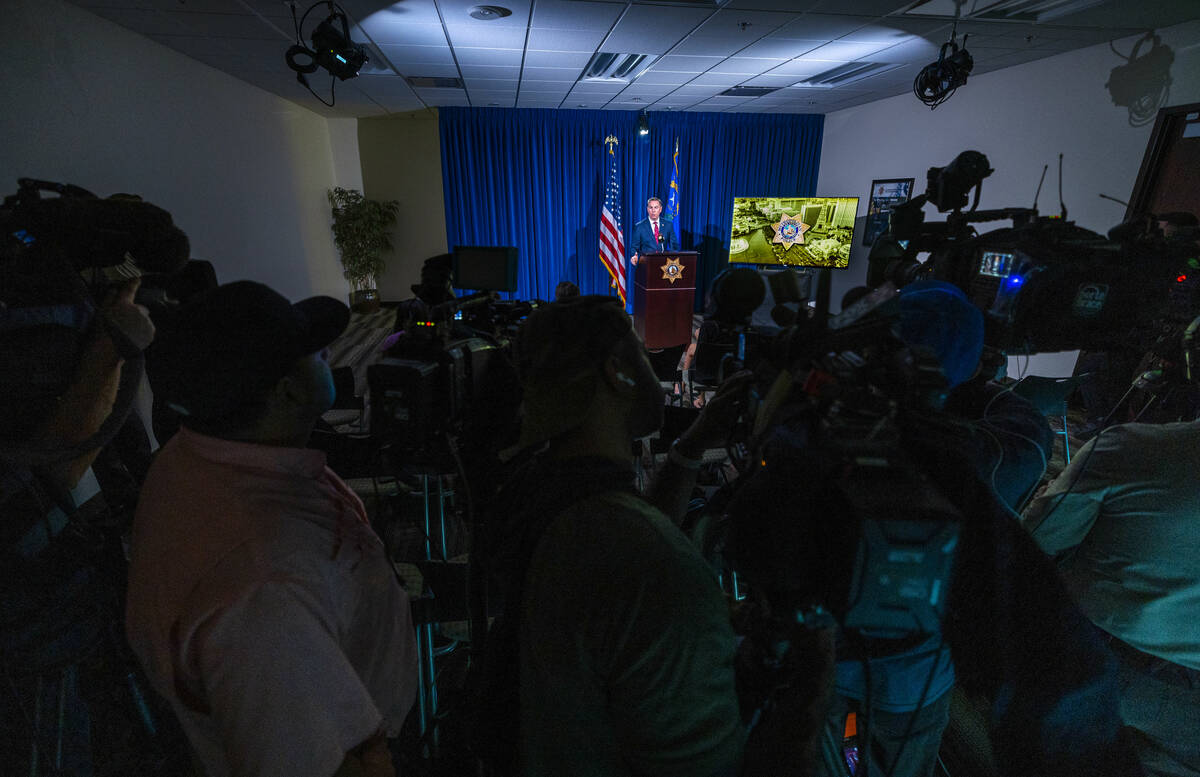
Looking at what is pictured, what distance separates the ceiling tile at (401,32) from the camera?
325 centimetres

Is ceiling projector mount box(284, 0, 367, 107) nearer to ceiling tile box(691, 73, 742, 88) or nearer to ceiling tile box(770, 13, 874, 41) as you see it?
ceiling tile box(770, 13, 874, 41)

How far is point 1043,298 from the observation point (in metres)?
1.13

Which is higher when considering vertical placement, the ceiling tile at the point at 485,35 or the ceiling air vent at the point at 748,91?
the ceiling air vent at the point at 748,91

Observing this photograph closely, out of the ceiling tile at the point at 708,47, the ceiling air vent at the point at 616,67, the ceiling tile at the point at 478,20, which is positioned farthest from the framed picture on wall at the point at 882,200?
the ceiling tile at the point at 478,20

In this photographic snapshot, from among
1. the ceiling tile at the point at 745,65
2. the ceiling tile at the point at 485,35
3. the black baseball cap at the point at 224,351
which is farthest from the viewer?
the ceiling tile at the point at 745,65

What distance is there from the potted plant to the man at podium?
365cm

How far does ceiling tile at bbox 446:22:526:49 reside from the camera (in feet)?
11.0

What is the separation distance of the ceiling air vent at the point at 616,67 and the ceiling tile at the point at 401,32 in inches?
50.7

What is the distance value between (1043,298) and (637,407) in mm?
1065

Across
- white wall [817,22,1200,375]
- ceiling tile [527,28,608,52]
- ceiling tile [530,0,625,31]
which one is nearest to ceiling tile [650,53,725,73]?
ceiling tile [527,28,608,52]

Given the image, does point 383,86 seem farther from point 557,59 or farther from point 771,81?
point 771,81

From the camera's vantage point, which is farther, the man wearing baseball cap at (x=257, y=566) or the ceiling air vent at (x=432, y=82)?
the ceiling air vent at (x=432, y=82)

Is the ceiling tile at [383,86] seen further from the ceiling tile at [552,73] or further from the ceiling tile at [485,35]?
the ceiling tile at [485,35]

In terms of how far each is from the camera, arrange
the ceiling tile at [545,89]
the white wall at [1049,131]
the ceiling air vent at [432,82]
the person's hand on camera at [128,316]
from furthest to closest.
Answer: the ceiling tile at [545,89]
the ceiling air vent at [432,82]
the white wall at [1049,131]
the person's hand on camera at [128,316]
